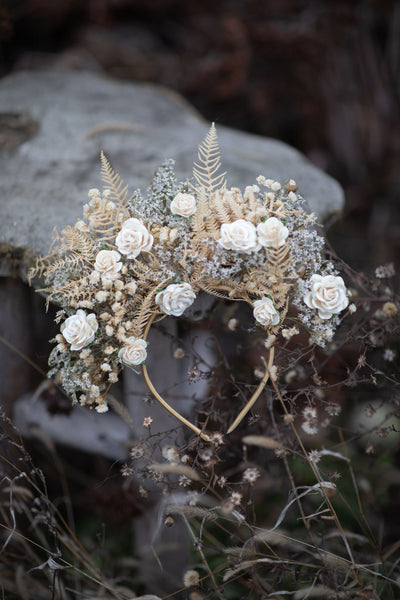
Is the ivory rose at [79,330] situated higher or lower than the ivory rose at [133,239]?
lower

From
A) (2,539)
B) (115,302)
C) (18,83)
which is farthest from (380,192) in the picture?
(2,539)

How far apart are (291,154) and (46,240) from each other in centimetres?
114

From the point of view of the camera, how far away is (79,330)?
1.08 m

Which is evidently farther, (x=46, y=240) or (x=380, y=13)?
(x=380, y=13)

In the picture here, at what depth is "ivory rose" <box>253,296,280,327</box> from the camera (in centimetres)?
113

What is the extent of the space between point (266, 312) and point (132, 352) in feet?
1.07

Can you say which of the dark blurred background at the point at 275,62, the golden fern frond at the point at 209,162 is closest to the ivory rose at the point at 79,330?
the golden fern frond at the point at 209,162

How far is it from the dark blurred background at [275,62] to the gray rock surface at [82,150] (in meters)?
0.65

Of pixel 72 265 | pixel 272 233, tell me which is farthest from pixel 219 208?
pixel 72 265

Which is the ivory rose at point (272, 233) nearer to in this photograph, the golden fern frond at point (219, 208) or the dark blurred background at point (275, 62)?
the golden fern frond at point (219, 208)

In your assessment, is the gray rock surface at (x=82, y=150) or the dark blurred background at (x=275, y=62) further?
the dark blurred background at (x=275, y=62)

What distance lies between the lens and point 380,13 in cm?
339

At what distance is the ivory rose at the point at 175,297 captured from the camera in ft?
3.63

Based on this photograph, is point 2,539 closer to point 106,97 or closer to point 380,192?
point 106,97
